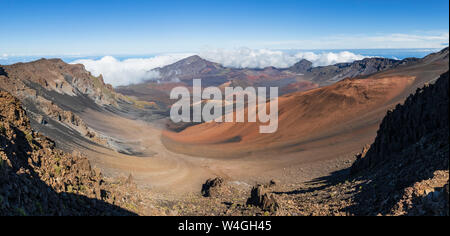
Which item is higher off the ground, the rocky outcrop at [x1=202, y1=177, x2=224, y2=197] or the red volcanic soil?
the red volcanic soil

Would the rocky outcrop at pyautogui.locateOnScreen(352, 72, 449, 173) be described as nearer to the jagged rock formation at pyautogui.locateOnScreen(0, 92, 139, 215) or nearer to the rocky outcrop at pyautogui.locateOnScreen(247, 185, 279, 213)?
the rocky outcrop at pyautogui.locateOnScreen(247, 185, 279, 213)

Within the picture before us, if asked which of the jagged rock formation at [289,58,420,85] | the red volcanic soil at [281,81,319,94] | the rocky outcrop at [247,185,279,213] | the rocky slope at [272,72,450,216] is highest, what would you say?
the jagged rock formation at [289,58,420,85]

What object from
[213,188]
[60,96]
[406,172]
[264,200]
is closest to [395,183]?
[406,172]

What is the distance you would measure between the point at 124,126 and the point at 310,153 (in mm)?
35243

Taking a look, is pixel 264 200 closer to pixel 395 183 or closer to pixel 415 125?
pixel 395 183

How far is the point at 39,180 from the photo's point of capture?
27.6ft

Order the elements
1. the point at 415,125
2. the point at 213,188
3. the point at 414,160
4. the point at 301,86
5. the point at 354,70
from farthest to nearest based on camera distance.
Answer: the point at 301,86 < the point at 354,70 < the point at 213,188 < the point at 415,125 < the point at 414,160

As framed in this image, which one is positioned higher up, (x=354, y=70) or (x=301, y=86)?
(x=354, y=70)

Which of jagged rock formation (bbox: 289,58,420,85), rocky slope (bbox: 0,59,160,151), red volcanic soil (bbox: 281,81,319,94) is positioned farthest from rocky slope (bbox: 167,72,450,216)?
red volcanic soil (bbox: 281,81,319,94)

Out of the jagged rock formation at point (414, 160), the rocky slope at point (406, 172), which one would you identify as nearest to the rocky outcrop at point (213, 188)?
the rocky slope at point (406, 172)

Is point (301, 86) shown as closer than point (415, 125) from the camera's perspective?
No

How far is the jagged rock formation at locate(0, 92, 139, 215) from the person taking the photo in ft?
22.6

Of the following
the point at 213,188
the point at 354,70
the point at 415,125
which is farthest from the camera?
the point at 354,70
